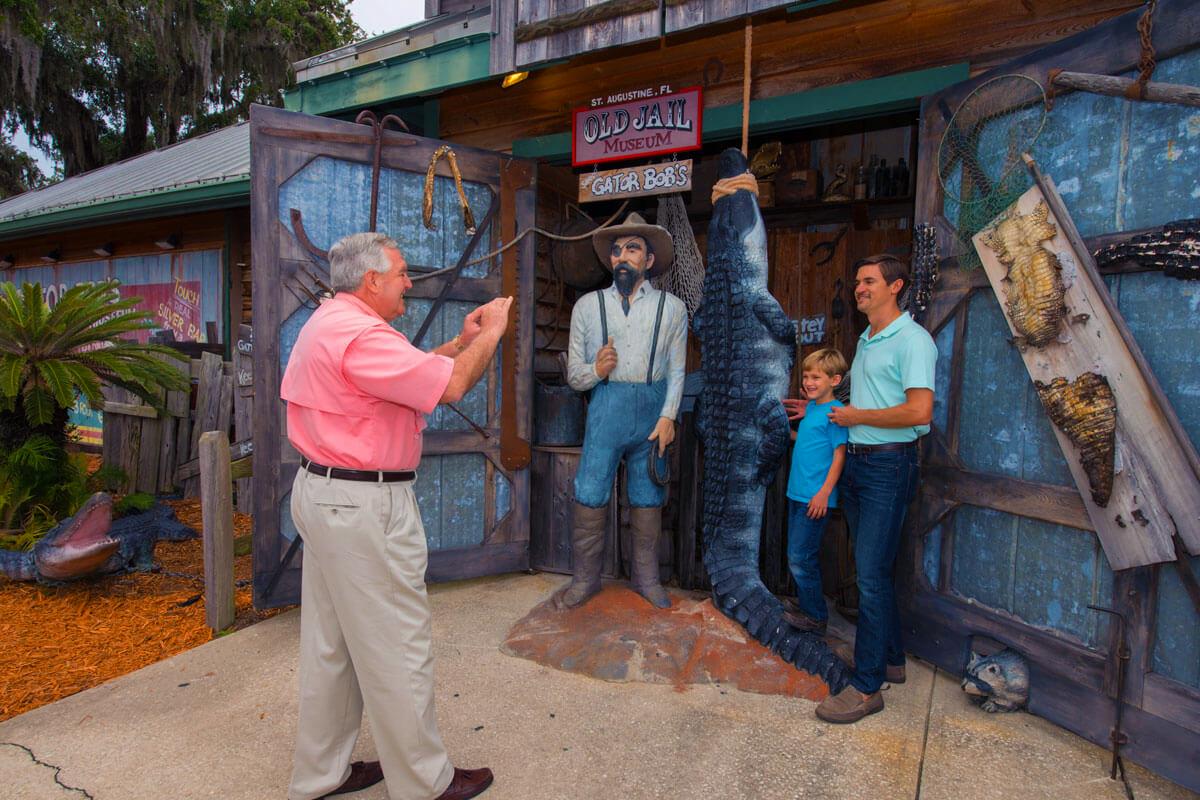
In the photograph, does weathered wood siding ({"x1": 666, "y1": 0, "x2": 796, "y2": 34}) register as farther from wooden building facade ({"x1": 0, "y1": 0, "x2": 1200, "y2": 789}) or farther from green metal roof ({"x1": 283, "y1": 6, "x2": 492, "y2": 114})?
green metal roof ({"x1": 283, "y1": 6, "x2": 492, "y2": 114})

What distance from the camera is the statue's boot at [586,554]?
3.81 metres

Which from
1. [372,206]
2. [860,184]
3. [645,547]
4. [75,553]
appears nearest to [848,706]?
[645,547]

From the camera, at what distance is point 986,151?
120 inches

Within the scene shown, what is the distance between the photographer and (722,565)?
3576 mm

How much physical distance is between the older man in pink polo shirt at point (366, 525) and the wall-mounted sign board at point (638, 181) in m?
2.02

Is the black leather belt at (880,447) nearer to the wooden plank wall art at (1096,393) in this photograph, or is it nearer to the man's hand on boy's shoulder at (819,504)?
the man's hand on boy's shoulder at (819,504)

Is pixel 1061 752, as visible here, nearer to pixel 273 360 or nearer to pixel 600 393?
pixel 600 393

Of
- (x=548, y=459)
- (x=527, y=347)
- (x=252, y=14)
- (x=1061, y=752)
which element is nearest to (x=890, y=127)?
(x=527, y=347)

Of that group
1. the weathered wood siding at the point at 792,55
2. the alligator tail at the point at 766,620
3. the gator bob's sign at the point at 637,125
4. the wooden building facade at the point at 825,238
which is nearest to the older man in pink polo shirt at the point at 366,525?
the alligator tail at the point at 766,620

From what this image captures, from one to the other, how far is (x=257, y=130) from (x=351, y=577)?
273 cm

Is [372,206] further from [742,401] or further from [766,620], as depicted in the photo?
[766,620]

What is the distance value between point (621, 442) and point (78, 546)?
126 inches

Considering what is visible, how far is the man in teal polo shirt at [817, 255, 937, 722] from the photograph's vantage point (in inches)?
110

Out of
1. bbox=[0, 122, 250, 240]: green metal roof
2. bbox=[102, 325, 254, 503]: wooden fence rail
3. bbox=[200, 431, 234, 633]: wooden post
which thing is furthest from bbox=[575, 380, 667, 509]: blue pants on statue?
bbox=[0, 122, 250, 240]: green metal roof
